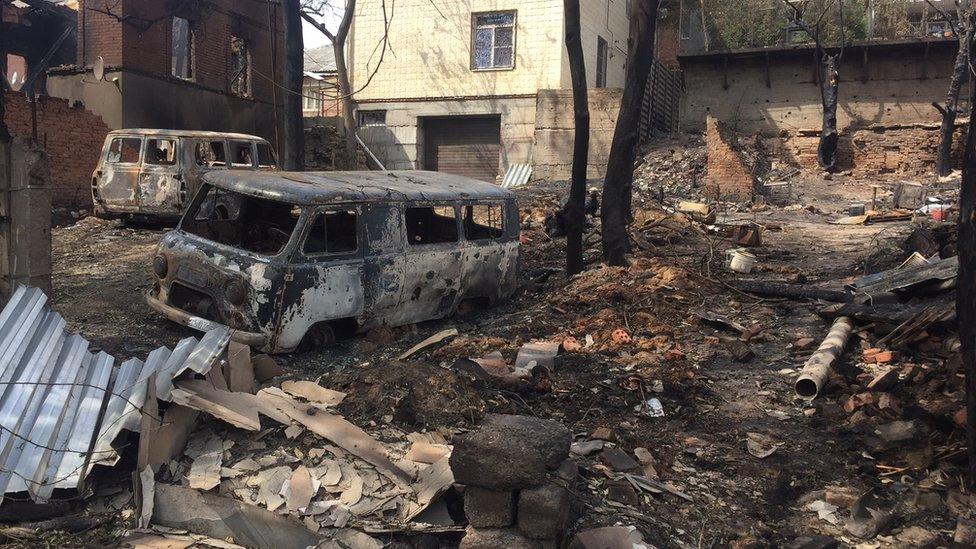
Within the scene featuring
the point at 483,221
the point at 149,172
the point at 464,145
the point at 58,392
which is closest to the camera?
the point at 58,392

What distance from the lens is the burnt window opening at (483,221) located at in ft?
27.3

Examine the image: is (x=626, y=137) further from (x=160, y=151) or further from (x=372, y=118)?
(x=372, y=118)

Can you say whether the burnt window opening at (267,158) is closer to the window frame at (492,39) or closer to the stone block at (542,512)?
the window frame at (492,39)

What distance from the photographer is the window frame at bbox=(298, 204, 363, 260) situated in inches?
257

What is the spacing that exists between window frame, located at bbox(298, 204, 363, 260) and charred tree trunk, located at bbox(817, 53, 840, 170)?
1610 cm

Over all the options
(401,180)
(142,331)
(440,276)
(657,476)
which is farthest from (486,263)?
(657,476)

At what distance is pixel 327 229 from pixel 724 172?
12450 millimetres

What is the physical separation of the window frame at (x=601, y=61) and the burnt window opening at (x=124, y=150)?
14846 mm

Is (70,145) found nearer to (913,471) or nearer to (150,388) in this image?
(150,388)

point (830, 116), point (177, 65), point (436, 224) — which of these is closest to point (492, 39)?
point (177, 65)

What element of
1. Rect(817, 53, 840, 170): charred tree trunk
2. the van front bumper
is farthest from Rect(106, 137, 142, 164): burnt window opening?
Rect(817, 53, 840, 170): charred tree trunk

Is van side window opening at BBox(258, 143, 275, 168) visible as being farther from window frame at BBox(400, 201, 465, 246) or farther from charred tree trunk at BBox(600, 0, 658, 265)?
charred tree trunk at BBox(600, 0, 658, 265)

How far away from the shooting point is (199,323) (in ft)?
21.2

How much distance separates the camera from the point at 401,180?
805cm
